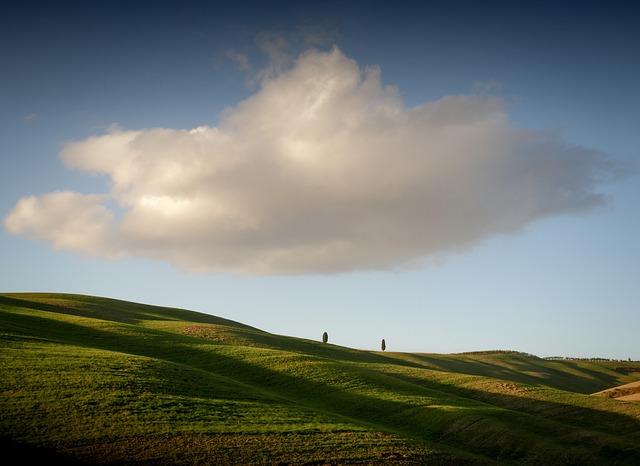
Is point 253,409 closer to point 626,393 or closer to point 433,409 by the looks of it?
point 433,409

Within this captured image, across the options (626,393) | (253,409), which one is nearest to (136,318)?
(253,409)

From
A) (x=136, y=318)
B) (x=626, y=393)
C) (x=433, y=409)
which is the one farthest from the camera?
(x=136, y=318)

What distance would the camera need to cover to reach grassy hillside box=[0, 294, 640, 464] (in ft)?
95.0

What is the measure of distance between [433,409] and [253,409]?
16.5 meters

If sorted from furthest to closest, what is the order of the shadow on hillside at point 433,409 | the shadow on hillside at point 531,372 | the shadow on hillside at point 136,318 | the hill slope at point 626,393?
the shadow on hillside at point 531,372
the shadow on hillside at point 136,318
the hill slope at point 626,393
the shadow on hillside at point 433,409

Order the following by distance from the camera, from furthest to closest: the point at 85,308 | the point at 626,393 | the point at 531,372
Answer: the point at 531,372
the point at 85,308
the point at 626,393

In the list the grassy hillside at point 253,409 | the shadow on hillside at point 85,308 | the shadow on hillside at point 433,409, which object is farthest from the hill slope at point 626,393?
the shadow on hillside at point 85,308

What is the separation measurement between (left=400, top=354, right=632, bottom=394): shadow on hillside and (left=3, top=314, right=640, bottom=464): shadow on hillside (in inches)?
1422

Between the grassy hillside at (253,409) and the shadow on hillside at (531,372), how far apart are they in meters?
33.4

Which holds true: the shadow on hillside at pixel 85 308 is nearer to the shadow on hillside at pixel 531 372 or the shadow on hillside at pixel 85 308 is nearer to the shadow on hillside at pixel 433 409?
the shadow on hillside at pixel 433 409

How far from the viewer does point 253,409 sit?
37.3m

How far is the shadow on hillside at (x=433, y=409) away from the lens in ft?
124

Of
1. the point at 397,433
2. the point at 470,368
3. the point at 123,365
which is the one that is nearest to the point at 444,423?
the point at 397,433

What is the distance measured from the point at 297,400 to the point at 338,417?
6.74 m
